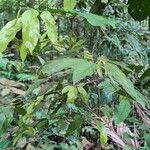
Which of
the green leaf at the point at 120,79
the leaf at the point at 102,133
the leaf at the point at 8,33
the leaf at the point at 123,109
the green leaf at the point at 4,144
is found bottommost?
the green leaf at the point at 4,144

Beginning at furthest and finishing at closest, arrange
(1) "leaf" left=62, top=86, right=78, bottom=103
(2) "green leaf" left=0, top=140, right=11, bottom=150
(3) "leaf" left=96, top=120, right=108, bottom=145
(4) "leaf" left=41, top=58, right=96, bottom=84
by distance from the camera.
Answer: (2) "green leaf" left=0, top=140, right=11, bottom=150, (3) "leaf" left=96, top=120, right=108, bottom=145, (1) "leaf" left=62, top=86, right=78, bottom=103, (4) "leaf" left=41, top=58, right=96, bottom=84

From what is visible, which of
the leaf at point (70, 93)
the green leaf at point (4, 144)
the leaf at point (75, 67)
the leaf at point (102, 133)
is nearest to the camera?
the leaf at point (75, 67)

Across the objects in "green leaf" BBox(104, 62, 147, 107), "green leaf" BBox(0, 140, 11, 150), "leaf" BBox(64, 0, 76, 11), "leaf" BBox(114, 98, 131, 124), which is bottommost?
"green leaf" BBox(0, 140, 11, 150)

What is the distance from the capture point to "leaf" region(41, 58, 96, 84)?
2.73ft

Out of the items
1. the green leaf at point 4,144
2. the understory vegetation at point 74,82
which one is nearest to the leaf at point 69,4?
the understory vegetation at point 74,82

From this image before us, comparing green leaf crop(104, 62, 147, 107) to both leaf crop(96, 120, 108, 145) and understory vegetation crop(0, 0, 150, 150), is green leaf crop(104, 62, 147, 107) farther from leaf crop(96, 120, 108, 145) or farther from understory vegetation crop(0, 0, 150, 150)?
leaf crop(96, 120, 108, 145)

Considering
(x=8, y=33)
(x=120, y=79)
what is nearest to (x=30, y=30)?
(x=8, y=33)

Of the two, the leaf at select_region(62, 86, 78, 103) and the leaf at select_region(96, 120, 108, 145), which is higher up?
the leaf at select_region(62, 86, 78, 103)

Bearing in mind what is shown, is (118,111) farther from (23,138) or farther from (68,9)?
(23,138)

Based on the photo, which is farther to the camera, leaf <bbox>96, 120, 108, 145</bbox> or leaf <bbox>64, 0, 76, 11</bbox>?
leaf <bbox>96, 120, 108, 145</bbox>

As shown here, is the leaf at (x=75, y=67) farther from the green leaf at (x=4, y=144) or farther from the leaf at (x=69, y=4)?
the green leaf at (x=4, y=144)

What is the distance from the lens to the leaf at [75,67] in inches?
32.8

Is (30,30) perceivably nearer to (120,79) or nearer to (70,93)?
(120,79)

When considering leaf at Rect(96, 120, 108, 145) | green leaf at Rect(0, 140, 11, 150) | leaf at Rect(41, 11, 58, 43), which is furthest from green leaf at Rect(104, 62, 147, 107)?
green leaf at Rect(0, 140, 11, 150)
